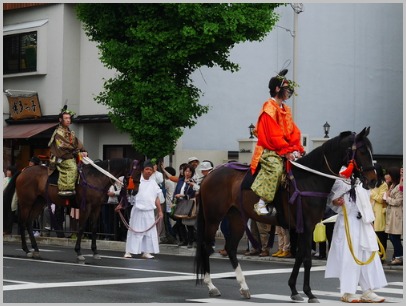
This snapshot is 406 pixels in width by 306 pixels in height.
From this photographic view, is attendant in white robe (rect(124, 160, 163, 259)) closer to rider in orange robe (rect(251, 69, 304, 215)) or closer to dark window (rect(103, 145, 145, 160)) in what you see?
rider in orange robe (rect(251, 69, 304, 215))

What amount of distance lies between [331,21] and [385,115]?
4.45 m

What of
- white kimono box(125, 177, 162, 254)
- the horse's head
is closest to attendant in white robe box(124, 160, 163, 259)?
white kimono box(125, 177, 162, 254)

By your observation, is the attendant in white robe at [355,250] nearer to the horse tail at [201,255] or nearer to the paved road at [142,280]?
the paved road at [142,280]

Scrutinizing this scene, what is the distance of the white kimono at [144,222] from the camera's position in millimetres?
18375

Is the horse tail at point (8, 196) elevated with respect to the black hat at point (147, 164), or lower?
lower

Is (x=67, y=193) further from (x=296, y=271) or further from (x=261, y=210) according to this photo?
(x=296, y=271)

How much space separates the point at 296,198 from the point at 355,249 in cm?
101

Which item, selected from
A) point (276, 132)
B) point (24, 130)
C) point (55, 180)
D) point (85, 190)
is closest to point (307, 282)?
point (276, 132)

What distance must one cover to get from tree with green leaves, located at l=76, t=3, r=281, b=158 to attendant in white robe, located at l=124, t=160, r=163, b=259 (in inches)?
118

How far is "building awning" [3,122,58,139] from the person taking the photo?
94.5 feet

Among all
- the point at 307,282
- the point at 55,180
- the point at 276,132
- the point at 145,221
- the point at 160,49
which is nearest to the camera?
the point at 307,282

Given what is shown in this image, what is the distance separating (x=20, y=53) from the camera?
101ft

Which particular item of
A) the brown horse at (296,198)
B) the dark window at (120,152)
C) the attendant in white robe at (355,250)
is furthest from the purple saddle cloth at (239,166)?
the dark window at (120,152)

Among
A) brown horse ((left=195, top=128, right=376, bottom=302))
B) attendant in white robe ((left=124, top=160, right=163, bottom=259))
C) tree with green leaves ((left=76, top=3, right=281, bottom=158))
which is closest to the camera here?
brown horse ((left=195, top=128, right=376, bottom=302))
